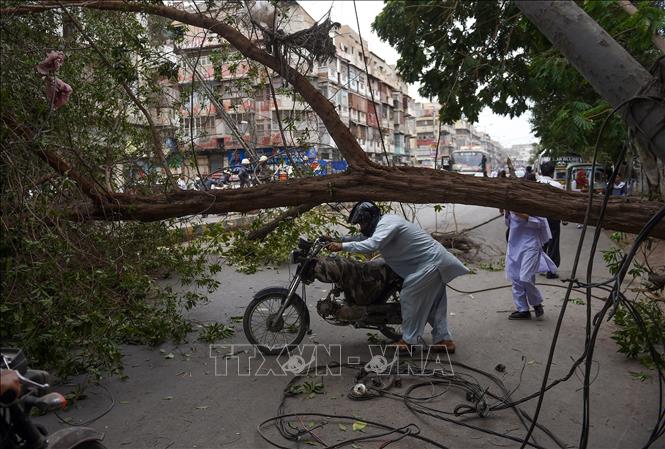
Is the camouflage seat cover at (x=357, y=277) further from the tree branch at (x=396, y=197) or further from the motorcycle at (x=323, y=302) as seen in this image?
the tree branch at (x=396, y=197)

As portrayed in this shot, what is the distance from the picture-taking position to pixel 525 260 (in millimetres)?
6543

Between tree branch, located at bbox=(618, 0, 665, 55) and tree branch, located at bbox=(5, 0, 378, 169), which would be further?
tree branch, located at bbox=(618, 0, 665, 55)

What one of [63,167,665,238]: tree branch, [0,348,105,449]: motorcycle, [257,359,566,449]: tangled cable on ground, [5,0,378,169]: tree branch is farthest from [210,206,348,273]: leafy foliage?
[0,348,105,449]: motorcycle

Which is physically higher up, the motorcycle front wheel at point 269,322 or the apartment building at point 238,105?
the apartment building at point 238,105

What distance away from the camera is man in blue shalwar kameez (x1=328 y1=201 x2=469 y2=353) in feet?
16.7

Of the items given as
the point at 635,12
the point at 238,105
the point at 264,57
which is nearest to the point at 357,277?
the point at 264,57

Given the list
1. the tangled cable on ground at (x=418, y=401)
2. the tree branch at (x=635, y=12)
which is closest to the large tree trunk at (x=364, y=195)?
the tangled cable on ground at (x=418, y=401)

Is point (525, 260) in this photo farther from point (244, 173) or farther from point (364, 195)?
point (244, 173)

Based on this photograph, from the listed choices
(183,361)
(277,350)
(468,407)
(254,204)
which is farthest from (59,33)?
(468,407)

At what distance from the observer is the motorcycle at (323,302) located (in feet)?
17.3

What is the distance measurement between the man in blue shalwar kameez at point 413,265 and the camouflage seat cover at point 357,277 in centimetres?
16

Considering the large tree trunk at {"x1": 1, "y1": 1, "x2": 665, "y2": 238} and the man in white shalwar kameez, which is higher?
the large tree trunk at {"x1": 1, "y1": 1, "x2": 665, "y2": 238}

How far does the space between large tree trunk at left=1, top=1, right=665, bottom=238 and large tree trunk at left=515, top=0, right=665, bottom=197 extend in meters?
0.60

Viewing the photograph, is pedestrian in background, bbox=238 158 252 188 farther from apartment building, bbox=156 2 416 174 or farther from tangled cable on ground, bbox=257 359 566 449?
tangled cable on ground, bbox=257 359 566 449
